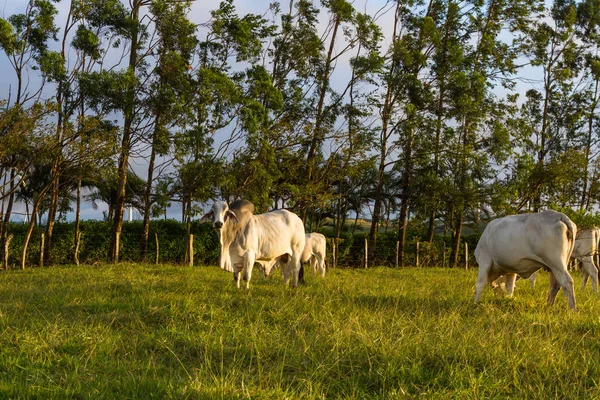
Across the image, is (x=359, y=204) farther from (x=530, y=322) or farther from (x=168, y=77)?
(x=530, y=322)

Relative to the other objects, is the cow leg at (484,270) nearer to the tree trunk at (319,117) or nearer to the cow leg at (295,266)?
the cow leg at (295,266)

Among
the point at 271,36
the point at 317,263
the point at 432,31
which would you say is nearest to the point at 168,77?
the point at 271,36

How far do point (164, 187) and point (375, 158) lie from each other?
9.39 meters

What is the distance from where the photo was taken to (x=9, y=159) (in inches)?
717

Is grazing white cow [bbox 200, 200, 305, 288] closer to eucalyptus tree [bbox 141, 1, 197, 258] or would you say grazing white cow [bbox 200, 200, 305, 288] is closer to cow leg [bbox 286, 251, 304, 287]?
cow leg [bbox 286, 251, 304, 287]

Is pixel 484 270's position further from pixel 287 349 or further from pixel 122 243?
pixel 122 243

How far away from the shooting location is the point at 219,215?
9750mm

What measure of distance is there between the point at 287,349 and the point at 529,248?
4.78m

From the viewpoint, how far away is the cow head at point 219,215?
962 centimetres

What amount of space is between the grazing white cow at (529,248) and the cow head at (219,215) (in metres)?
4.17

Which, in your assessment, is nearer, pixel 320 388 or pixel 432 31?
pixel 320 388

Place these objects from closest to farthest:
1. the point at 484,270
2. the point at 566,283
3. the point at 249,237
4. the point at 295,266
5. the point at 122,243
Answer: the point at 566,283 < the point at 484,270 < the point at 249,237 < the point at 295,266 < the point at 122,243

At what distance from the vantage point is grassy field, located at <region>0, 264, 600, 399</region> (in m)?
4.34

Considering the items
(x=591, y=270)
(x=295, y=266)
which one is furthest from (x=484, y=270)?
(x=591, y=270)
